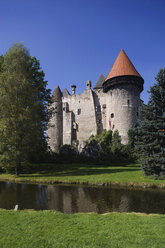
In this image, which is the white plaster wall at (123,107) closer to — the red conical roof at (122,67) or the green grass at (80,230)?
the red conical roof at (122,67)

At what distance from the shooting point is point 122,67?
3161 cm

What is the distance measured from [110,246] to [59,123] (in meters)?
36.5

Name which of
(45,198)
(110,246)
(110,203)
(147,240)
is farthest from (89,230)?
(45,198)

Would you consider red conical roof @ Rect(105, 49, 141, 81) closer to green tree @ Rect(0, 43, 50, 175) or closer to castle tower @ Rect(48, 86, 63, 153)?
castle tower @ Rect(48, 86, 63, 153)

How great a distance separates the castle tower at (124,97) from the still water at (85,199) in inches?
741

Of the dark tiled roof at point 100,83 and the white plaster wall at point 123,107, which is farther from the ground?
the dark tiled roof at point 100,83

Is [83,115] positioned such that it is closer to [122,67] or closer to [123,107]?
[123,107]

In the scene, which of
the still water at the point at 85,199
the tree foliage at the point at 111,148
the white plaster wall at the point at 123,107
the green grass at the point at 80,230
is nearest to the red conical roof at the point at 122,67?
the white plaster wall at the point at 123,107

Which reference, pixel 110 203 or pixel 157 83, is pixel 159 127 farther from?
pixel 110 203

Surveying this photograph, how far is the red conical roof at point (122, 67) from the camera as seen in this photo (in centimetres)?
3072

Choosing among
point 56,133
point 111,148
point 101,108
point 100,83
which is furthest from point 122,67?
point 56,133

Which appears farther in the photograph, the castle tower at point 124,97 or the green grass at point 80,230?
the castle tower at point 124,97

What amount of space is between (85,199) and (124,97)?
2350 cm

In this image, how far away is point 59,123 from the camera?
4006cm
